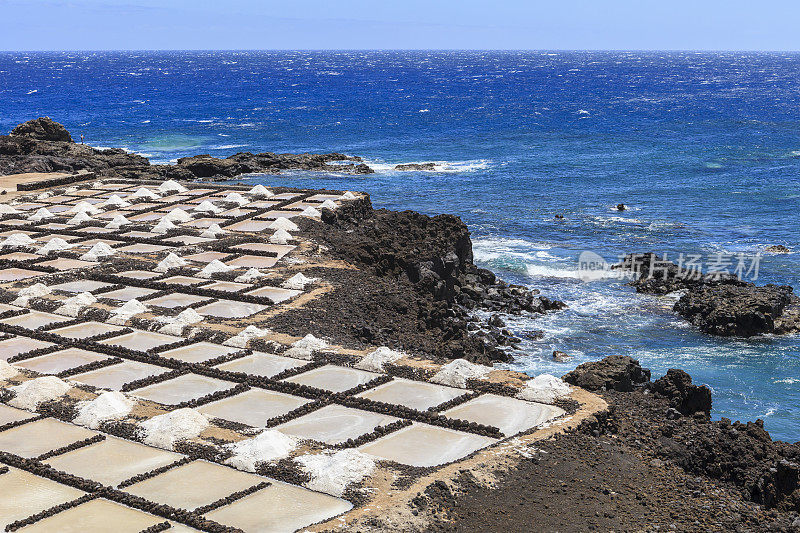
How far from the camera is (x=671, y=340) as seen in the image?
41.9 metres

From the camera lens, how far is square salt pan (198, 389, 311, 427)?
81.1 feet

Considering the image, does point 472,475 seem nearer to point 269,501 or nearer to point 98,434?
point 269,501

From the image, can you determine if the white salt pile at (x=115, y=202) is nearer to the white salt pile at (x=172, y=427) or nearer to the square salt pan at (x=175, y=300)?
the square salt pan at (x=175, y=300)

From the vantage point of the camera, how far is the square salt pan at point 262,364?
28141 mm

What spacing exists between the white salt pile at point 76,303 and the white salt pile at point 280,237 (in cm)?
1123

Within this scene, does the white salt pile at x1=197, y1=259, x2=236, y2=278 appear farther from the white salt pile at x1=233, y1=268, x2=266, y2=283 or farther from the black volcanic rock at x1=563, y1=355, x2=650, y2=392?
the black volcanic rock at x1=563, y1=355, x2=650, y2=392

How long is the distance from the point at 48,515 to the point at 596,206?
2379 inches

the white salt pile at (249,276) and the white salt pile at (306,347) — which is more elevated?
the white salt pile at (249,276)

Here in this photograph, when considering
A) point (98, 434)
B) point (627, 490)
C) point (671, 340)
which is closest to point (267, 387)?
point (98, 434)

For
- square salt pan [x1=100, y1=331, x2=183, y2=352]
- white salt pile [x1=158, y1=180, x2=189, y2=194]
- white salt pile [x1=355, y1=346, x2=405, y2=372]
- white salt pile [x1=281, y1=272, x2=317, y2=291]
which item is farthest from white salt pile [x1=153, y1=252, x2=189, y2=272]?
white salt pile [x1=158, y1=180, x2=189, y2=194]

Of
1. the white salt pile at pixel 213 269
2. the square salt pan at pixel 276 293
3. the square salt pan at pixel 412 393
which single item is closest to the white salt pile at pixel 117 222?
the white salt pile at pixel 213 269

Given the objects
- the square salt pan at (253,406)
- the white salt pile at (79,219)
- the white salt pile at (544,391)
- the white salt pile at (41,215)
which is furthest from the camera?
the white salt pile at (41,215)

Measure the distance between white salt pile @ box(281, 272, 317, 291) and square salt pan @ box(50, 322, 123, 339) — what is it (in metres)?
7.79

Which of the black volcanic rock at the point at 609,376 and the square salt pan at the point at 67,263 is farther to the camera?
the square salt pan at the point at 67,263
